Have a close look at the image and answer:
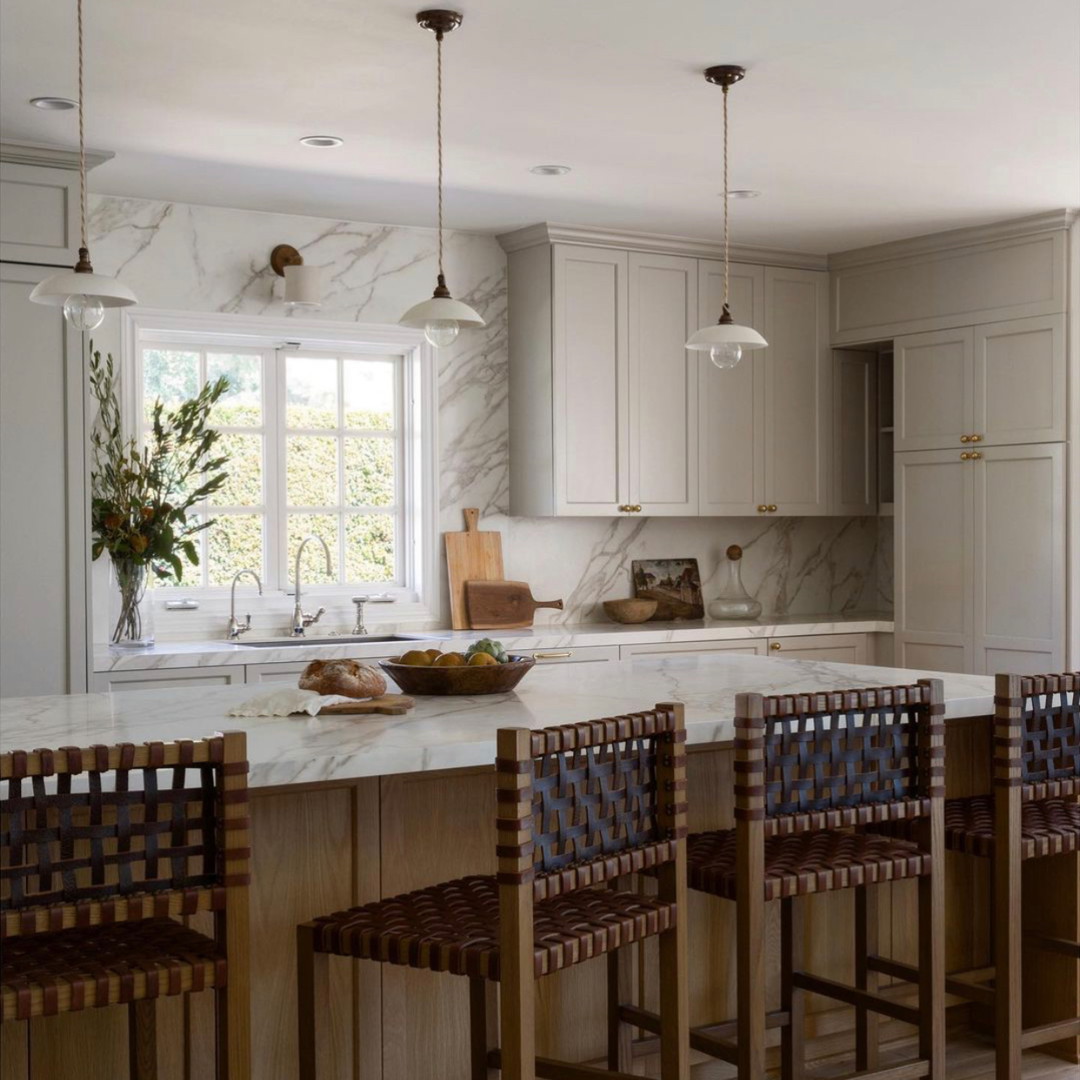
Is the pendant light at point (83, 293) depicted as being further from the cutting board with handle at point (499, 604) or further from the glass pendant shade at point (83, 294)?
the cutting board with handle at point (499, 604)

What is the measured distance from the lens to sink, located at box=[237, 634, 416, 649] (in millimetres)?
5145

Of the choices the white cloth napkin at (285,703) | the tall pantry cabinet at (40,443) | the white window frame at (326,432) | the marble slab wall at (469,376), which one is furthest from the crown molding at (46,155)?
the white cloth napkin at (285,703)

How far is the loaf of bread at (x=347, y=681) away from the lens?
2.95 metres

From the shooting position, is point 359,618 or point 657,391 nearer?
point 359,618

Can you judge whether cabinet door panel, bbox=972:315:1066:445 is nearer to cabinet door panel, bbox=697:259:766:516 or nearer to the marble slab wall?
cabinet door panel, bbox=697:259:766:516

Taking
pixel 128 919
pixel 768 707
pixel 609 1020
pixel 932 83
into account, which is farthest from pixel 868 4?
pixel 128 919

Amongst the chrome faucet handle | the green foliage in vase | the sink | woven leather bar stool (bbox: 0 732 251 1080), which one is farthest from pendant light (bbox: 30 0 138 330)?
the chrome faucet handle

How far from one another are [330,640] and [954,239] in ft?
9.94

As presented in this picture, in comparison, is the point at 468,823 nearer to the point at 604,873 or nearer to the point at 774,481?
the point at 604,873

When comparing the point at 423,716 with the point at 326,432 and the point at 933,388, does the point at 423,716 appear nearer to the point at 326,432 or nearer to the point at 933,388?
Answer: the point at 326,432

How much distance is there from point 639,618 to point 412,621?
38.9 inches

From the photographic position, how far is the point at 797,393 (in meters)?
6.42

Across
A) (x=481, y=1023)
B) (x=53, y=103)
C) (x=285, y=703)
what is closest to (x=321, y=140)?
(x=53, y=103)

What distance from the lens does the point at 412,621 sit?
5.79 meters
